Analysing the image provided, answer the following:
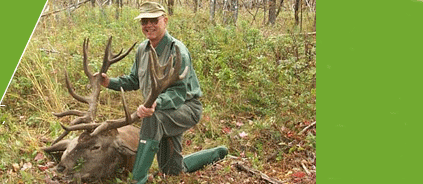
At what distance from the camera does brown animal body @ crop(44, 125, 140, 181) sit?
3.71 metres

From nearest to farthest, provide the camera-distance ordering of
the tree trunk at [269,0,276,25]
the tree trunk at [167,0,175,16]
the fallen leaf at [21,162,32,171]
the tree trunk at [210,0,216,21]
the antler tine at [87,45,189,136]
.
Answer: the antler tine at [87,45,189,136] → the fallen leaf at [21,162,32,171] → the tree trunk at [167,0,175,16] → the tree trunk at [269,0,276,25] → the tree trunk at [210,0,216,21]

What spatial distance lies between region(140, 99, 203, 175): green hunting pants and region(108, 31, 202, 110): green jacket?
1.9 inches

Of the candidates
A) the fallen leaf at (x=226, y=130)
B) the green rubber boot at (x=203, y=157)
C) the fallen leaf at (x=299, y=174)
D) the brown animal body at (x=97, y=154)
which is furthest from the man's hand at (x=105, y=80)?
the fallen leaf at (x=299, y=174)

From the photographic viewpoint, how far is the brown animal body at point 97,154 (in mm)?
3705

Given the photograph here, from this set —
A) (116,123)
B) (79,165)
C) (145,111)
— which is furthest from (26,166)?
(145,111)

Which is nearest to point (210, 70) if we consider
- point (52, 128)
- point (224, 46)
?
point (224, 46)

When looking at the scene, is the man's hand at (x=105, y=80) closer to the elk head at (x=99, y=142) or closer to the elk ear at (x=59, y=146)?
the elk head at (x=99, y=142)

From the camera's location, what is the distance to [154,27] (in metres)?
3.79

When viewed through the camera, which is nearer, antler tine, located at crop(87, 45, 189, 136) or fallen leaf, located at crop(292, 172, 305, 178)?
antler tine, located at crop(87, 45, 189, 136)

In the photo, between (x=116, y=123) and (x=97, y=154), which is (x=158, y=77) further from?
(x=97, y=154)

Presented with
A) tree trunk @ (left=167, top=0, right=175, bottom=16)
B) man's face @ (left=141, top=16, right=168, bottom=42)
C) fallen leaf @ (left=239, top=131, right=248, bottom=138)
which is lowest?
fallen leaf @ (left=239, top=131, right=248, bottom=138)

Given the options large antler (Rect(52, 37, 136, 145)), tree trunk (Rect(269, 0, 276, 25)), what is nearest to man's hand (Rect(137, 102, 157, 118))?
large antler (Rect(52, 37, 136, 145))

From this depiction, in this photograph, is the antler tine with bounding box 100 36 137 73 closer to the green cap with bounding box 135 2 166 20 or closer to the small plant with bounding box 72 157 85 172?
the green cap with bounding box 135 2 166 20

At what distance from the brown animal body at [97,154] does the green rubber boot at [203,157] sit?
34cm
